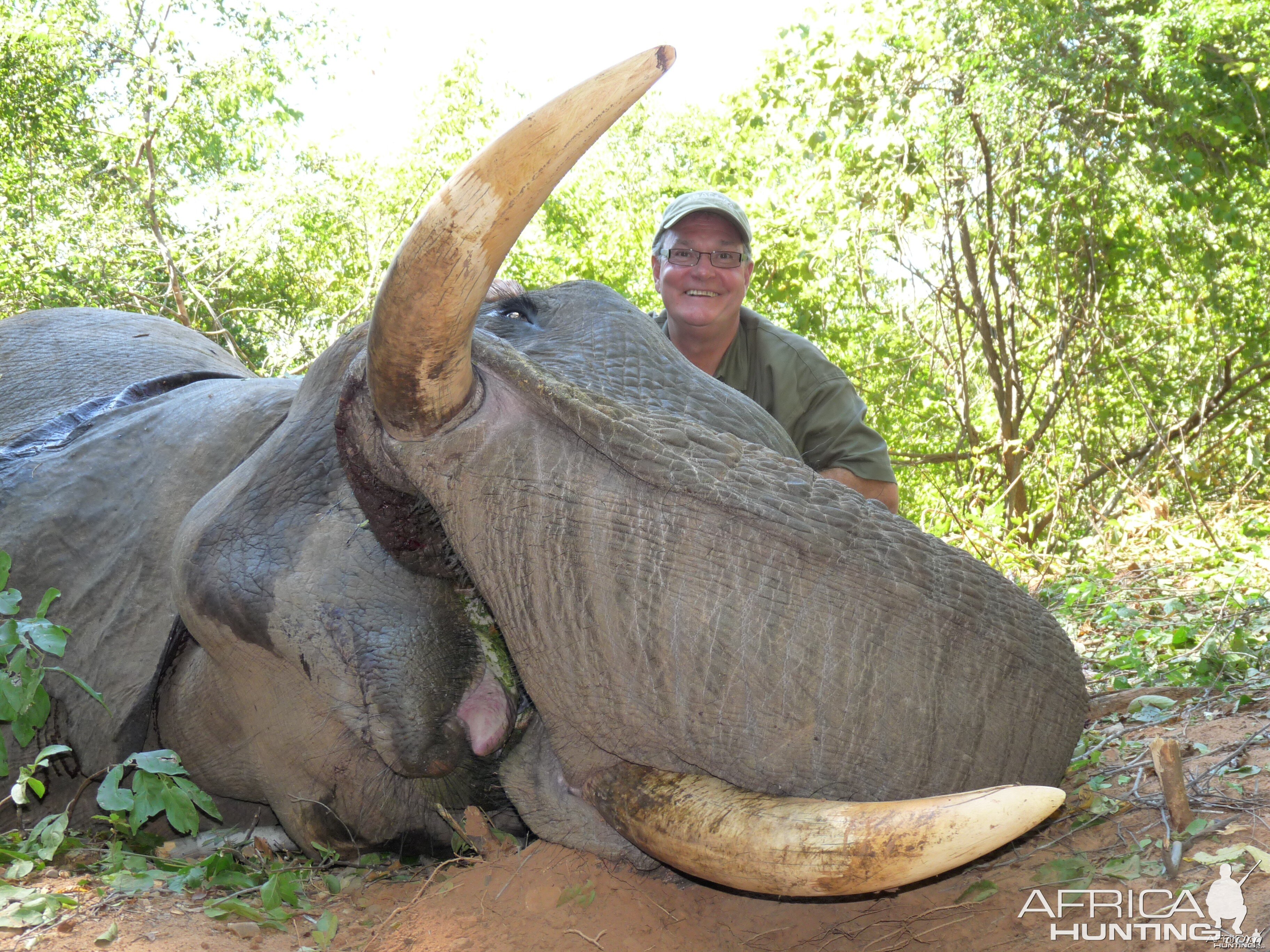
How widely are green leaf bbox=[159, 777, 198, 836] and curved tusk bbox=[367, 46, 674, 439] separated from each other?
44.7 inches

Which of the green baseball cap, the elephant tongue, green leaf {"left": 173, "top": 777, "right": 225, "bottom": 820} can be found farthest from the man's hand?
green leaf {"left": 173, "top": 777, "right": 225, "bottom": 820}

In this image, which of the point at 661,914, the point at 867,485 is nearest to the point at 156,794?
the point at 661,914

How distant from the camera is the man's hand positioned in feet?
14.4

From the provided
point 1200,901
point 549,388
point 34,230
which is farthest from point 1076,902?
point 34,230

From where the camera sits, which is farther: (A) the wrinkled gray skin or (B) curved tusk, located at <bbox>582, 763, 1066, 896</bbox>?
(A) the wrinkled gray skin

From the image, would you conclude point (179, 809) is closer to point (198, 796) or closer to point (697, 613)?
point (198, 796)

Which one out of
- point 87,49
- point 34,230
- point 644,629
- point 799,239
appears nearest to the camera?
point 644,629

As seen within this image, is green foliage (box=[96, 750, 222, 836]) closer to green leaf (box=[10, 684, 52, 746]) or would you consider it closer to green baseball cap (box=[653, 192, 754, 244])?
green leaf (box=[10, 684, 52, 746])

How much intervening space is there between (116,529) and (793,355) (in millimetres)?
2756

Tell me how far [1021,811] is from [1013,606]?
402 millimetres

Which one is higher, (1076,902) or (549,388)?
(549,388)

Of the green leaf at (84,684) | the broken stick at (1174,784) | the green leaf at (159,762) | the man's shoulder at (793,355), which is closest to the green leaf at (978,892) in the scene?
the broken stick at (1174,784)

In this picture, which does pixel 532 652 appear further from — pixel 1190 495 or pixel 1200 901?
pixel 1190 495

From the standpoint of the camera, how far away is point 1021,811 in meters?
1.47
